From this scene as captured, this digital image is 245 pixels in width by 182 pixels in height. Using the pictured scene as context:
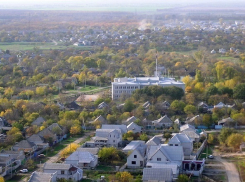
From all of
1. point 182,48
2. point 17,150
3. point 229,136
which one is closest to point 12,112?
point 17,150

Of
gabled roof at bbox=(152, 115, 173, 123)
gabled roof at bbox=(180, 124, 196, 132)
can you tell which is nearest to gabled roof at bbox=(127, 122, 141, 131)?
gabled roof at bbox=(152, 115, 173, 123)

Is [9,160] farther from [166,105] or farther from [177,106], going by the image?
[166,105]

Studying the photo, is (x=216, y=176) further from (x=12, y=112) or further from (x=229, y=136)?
(x=12, y=112)

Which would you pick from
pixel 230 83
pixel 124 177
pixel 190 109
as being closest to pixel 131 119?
pixel 190 109

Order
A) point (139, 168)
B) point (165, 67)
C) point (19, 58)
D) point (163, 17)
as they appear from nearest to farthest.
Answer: point (139, 168)
point (165, 67)
point (19, 58)
point (163, 17)

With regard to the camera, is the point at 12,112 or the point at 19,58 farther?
the point at 19,58

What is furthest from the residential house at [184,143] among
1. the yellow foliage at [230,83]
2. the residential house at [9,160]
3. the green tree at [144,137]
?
→ the yellow foliage at [230,83]
